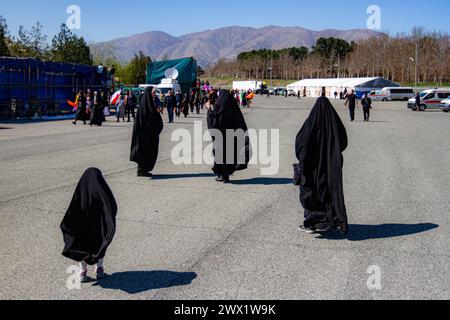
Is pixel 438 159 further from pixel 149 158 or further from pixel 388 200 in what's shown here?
pixel 149 158

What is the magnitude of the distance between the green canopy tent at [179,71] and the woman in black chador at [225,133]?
125 ft

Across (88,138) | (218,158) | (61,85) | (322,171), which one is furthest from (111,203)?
(61,85)

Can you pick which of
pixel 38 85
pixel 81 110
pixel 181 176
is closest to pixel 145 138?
pixel 181 176

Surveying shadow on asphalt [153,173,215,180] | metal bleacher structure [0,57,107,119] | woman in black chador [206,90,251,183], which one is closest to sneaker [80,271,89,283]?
woman in black chador [206,90,251,183]

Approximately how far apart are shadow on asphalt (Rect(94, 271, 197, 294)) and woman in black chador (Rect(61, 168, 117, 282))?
309 millimetres

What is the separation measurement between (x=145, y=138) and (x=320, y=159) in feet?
18.7

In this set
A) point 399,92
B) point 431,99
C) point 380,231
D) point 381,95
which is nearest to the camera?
point 380,231

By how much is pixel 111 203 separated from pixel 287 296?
182 centimetres

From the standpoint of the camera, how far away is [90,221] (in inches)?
213

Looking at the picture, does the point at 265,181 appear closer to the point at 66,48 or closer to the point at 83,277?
the point at 83,277

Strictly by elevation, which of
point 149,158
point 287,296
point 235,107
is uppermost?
point 235,107

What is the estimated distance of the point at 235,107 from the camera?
11688mm

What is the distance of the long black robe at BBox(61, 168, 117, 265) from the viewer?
5.38 metres

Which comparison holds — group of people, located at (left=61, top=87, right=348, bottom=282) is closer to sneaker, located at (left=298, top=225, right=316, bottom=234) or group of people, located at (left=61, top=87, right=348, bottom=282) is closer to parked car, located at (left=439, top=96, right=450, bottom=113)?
sneaker, located at (left=298, top=225, right=316, bottom=234)
